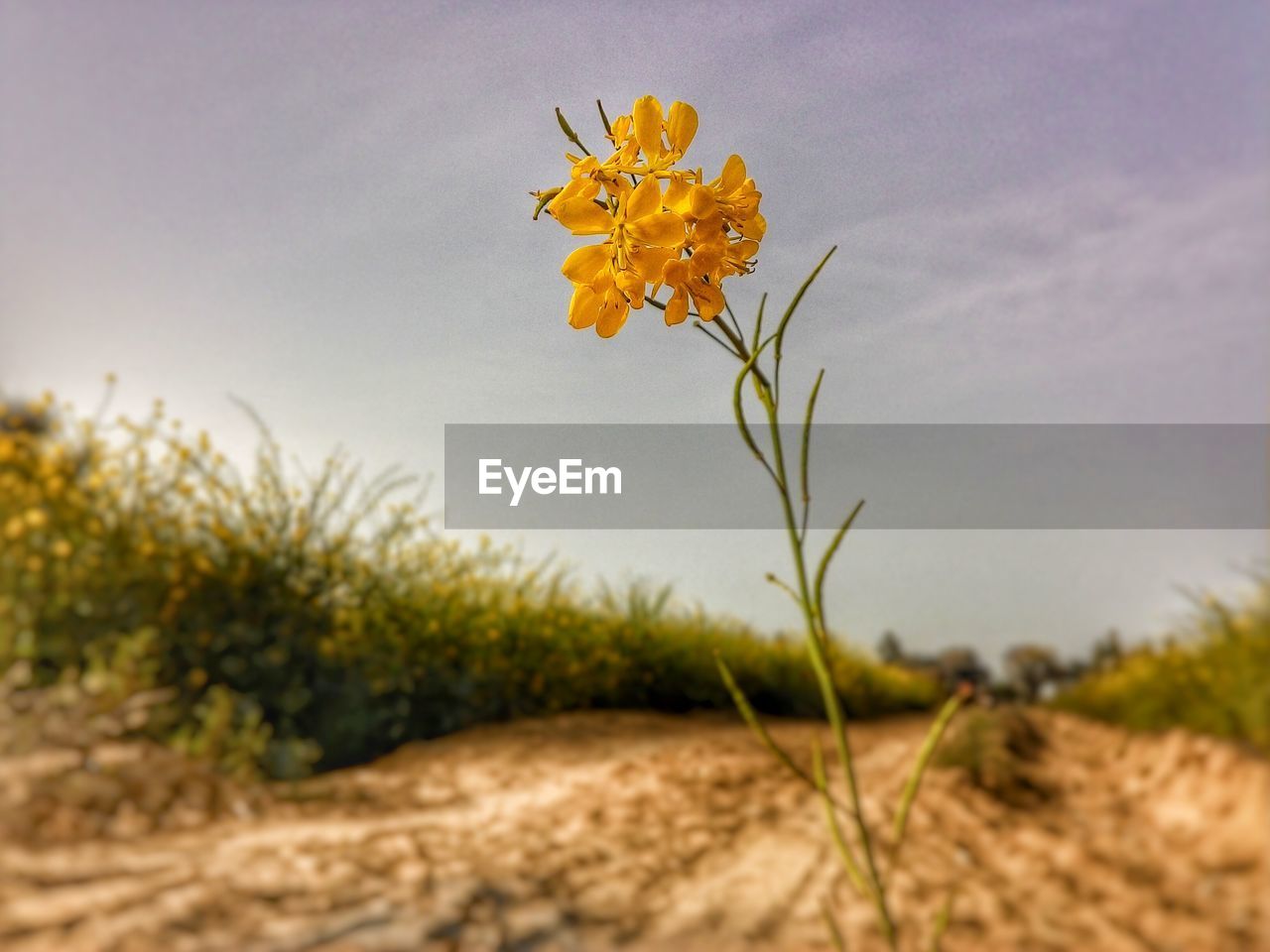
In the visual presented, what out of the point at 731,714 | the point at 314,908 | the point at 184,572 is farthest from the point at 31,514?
the point at 731,714

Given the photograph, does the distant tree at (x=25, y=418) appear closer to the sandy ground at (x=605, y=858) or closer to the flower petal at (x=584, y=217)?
the sandy ground at (x=605, y=858)

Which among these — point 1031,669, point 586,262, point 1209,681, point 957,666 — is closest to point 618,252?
point 586,262

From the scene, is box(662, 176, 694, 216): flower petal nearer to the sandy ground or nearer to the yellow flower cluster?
the yellow flower cluster

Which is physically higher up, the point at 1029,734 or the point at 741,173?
the point at 741,173

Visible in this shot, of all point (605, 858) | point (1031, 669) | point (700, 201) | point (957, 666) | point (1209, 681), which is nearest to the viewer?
point (700, 201)

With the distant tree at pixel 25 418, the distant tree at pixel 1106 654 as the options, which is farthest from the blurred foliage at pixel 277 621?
the distant tree at pixel 1106 654

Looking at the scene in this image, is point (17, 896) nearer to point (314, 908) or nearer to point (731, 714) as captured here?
point (314, 908)

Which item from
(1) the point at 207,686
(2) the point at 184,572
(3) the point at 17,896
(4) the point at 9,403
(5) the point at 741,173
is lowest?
(3) the point at 17,896

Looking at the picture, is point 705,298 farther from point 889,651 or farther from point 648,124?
point 889,651
